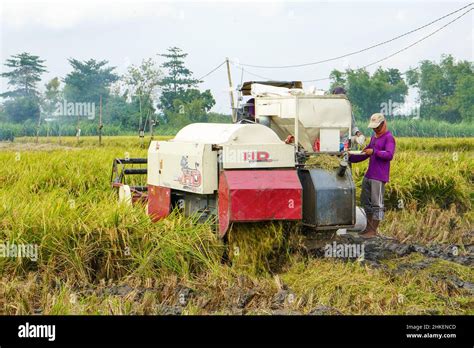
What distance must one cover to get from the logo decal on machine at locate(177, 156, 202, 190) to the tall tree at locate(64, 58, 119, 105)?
158 feet

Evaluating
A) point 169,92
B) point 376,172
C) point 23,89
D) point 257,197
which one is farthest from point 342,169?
point 23,89

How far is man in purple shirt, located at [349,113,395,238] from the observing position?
10.3 meters

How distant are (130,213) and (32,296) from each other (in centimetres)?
172

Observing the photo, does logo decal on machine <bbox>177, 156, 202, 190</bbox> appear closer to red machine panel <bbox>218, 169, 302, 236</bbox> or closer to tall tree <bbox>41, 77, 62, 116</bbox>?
red machine panel <bbox>218, 169, 302, 236</bbox>

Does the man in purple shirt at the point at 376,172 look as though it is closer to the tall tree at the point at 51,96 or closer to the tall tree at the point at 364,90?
the tall tree at the point at 364,90

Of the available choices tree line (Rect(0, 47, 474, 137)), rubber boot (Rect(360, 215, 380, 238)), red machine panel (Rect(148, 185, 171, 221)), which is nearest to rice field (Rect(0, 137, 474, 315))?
red machine panel (Rect(148, 185, 171, 221))

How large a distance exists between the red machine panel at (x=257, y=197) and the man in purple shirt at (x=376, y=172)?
2032 millimetres

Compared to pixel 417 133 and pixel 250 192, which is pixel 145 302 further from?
pixel 417 133

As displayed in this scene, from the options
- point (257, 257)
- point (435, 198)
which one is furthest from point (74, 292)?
point (435, 198)

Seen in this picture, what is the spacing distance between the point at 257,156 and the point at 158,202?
1990mm

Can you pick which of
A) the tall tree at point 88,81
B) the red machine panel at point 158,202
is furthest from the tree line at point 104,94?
the red machine panel at point 158,202

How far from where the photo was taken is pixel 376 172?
10.4m

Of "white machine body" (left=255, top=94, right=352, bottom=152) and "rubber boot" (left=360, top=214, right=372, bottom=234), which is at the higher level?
"white machine body" (left=255, top=94, right=352, bottom=152)

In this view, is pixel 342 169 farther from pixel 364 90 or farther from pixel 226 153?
pixel 364 90
